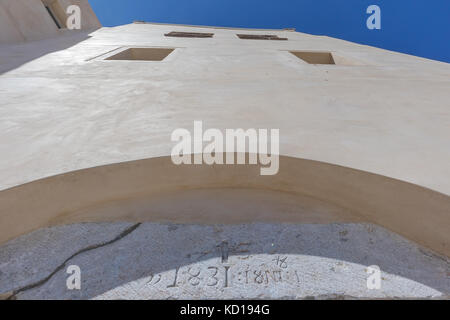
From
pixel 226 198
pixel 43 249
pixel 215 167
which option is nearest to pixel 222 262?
pixel 226 198

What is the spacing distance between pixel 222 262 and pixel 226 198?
A: 0.42m

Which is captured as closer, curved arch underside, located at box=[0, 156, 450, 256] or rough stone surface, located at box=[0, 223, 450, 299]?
rough stone surface, located at box=[0, 223, 450, 299]

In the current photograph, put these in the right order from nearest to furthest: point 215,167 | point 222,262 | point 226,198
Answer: point 222,262 < point 215,167 < point 226,198

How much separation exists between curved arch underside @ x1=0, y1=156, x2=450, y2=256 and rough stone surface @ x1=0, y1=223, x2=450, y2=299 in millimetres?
71

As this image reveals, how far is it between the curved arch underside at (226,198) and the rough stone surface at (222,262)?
71 millimetres

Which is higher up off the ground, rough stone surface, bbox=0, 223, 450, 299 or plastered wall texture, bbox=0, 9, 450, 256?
plastered wall texture, bbox=0, 9, 450, 256

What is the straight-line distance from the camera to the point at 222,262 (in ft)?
3.91

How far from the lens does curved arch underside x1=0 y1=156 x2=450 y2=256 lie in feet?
3.94

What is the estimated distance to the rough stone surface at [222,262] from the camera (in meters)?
1.09

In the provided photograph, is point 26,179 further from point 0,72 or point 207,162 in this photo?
point 0,72

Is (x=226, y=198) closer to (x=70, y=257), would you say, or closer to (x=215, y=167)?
(x=215, y=167)

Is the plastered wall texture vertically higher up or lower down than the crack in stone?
higher up

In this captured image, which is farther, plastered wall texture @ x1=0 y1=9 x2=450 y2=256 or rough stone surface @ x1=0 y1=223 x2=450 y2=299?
plastered wall texture @ x1=0 y1=9 x2=450 y2=256
